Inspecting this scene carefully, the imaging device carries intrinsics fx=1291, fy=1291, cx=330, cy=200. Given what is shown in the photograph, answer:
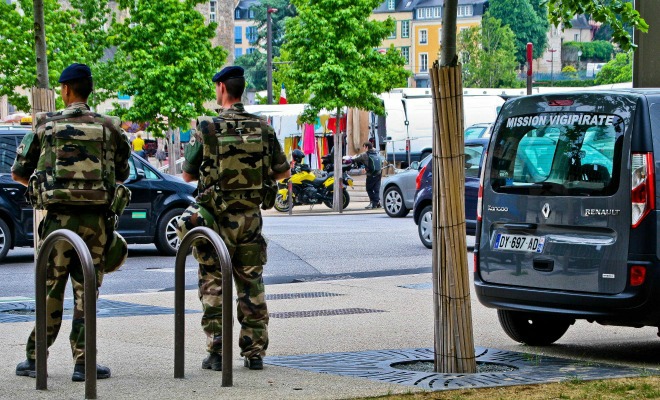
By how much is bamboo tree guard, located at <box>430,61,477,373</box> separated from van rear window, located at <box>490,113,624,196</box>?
4.47ft

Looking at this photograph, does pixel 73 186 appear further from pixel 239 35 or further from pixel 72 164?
pixel 239 35

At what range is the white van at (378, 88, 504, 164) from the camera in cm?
4653

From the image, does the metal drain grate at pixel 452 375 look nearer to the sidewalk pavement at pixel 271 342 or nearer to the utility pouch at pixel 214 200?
the sidewalk pavement at pixel 271 342

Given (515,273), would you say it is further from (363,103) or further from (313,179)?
(363,103)

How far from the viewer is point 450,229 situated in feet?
25.3

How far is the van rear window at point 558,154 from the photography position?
8.65 m

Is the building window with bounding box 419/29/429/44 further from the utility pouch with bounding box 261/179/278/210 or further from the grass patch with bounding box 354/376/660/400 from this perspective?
the grass patch with bounding box 354/376/660/400

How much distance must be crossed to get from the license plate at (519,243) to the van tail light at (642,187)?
759 millimetres

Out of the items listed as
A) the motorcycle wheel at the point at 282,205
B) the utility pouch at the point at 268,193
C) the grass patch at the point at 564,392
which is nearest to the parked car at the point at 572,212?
the grass patch at the point at 564,392

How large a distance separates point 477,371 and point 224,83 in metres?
2.36

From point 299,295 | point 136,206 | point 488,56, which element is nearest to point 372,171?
point 136,206

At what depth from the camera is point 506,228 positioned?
923cm

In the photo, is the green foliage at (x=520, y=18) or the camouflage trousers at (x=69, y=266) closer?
the camouflage trousers at (x=69, y=266)

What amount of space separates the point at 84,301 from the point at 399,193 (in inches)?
839
